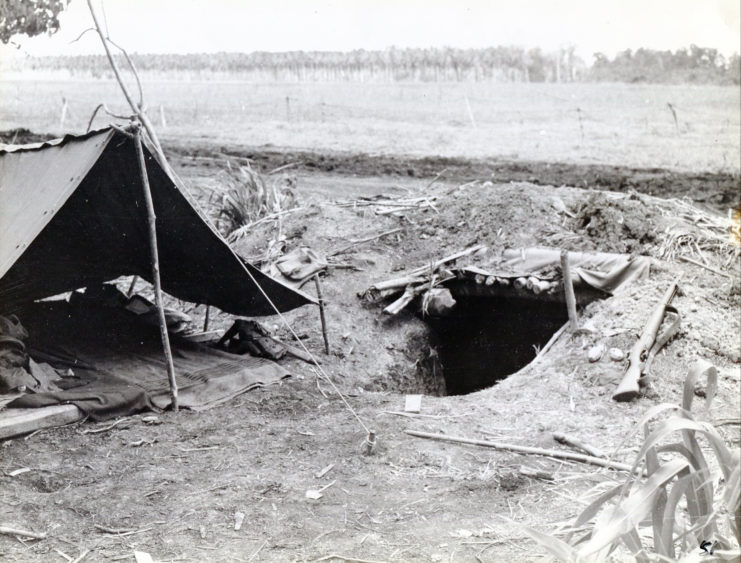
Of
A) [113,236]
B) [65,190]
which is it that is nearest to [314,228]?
[113,236]

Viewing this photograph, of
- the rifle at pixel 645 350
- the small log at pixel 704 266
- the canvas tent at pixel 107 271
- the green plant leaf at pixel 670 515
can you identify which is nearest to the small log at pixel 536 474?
the rifle at pixel 645 350

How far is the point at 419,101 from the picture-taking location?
2117 centimetres

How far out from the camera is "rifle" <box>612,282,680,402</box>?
17.2 feet

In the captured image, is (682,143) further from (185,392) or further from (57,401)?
(57,401)

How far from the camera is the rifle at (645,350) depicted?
525 centimetres

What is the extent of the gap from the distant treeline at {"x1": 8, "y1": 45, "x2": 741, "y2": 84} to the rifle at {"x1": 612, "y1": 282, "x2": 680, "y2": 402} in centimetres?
1379

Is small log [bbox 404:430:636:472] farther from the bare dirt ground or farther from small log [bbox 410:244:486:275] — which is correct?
small log [bbox 410:244:486:275]

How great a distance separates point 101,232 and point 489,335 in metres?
4.05

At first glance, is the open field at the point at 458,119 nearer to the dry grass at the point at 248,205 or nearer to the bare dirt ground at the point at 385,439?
the dry grass at the point at 248,205

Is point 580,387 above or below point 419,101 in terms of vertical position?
below

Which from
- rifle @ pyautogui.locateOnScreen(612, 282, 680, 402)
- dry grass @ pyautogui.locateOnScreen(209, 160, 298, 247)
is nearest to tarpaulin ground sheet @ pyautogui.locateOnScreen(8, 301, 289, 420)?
rifle @ pyautogui.locateOnScreen(612, 282, 680, 402)

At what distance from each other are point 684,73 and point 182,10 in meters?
15.6

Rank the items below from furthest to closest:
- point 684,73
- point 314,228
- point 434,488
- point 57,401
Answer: point 684,73, point 314,228, point 57,401, point 434,488

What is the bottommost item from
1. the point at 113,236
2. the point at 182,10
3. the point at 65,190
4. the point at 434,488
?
the point at 434,488
